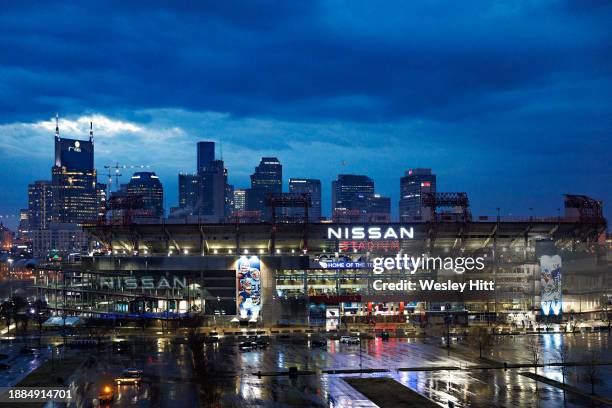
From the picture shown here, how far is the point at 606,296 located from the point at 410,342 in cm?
6519

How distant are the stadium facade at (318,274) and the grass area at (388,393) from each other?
66204 mm

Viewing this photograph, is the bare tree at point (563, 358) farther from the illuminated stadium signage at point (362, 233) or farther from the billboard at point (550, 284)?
the illuminated stadium signage at point (362, 233)

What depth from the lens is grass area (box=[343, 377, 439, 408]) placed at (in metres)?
68.0

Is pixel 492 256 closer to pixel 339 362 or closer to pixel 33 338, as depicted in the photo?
pixel 339 362

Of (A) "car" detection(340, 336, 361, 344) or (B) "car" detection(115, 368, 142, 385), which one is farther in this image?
(A) "car" detection(340, 336, 361, 344)

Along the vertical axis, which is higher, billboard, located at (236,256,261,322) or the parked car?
billboard, located at (236,256,261,322)

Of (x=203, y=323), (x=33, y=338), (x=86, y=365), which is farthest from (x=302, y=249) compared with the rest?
(x=86, y=365)

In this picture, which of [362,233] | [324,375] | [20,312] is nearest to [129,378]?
[324,375]

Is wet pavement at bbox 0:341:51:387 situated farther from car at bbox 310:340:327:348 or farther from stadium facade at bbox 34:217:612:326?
car at bbox 310:340:327:348

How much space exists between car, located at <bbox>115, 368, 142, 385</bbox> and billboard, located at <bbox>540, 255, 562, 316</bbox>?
3685 inches

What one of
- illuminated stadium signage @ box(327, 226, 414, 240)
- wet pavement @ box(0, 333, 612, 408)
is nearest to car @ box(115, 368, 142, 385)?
wet pavement @ box(0, 333, 612, 408)

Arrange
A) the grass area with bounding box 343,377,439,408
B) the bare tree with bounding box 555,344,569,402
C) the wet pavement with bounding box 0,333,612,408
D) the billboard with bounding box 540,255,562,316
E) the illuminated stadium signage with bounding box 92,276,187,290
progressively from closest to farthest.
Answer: the grass area with bounding box 343,377,439,408 → the wet pavement with bounding box 0,333,612,408 → the bare tree with bounding box 555,344,569,402 → the illuminated stadium signage with bounding box 92,276,187,290 → the billboard with bounding box 540,255,562,316

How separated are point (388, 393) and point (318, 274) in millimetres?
77074

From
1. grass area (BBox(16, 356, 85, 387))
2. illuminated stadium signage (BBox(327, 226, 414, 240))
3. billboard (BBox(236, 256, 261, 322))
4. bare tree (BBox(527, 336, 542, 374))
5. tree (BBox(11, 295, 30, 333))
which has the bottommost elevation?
bare tree (BBox(527, 336, 542, 374))
